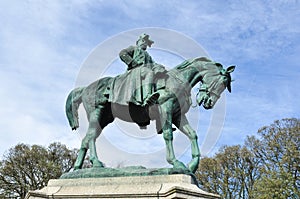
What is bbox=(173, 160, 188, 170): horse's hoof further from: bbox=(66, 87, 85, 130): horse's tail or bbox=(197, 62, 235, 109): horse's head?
bbox=(66, 87, 85, 130): horse's tail

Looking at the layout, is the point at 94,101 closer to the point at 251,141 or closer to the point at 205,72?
the point at 205,72

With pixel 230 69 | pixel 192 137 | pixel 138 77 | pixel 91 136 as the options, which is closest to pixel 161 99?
pixel 138 77

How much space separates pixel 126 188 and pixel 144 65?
2838 millimetres

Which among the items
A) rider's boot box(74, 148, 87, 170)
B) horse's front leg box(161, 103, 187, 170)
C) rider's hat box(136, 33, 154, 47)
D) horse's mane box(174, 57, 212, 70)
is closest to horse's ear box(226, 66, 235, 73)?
horse's mane box(174, 57, 212, 70)

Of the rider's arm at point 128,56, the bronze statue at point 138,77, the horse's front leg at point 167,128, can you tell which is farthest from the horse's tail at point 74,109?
the horse's front leg at point 167,128

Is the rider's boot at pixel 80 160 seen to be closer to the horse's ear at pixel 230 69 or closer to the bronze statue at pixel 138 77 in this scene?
the bronze statue at pixel 138 77

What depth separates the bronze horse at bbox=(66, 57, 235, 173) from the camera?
8.39 meters

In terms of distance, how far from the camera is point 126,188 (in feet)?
25.5

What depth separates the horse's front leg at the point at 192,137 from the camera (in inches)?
325

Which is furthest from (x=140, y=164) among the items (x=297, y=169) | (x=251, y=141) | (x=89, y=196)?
(x=251, y=141)

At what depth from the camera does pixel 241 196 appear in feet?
92.8

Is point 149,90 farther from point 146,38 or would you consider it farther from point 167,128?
point 146,38

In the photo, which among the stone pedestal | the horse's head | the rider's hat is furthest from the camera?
the rider's hat

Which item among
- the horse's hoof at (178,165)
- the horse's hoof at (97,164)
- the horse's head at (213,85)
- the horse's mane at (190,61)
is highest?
the horse's mane at (190,61)
